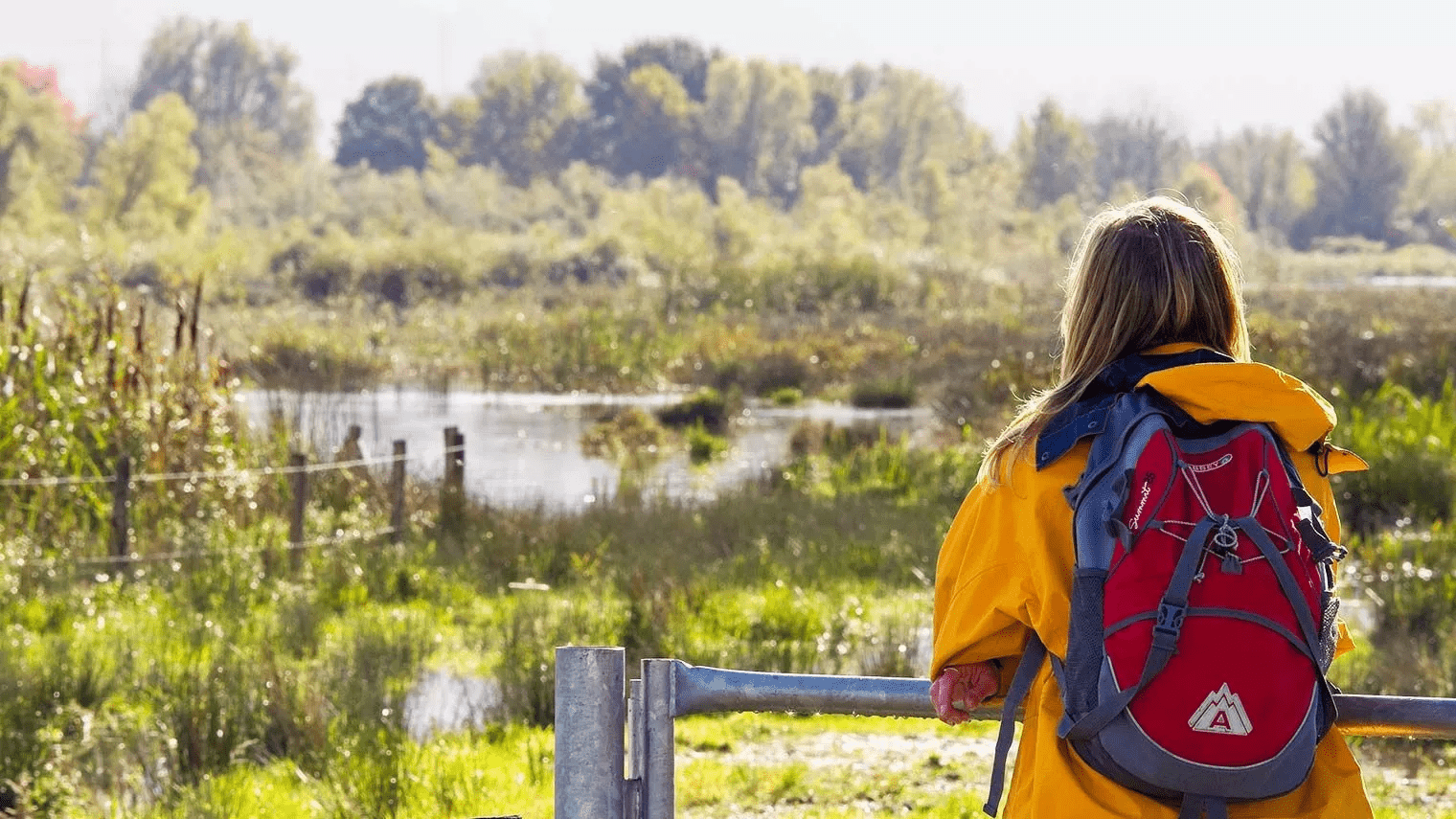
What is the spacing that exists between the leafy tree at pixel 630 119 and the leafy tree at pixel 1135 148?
85.9ft

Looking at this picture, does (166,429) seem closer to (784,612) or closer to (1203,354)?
(784,612)

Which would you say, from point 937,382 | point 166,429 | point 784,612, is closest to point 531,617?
point 784,612

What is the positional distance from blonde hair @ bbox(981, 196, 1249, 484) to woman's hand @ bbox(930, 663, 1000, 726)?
25cm

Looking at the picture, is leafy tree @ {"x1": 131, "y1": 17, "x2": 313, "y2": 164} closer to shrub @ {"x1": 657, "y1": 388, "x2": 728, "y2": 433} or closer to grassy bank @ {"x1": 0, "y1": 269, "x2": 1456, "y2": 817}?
shrub @ {"x1": 657, "y1": 388, "x2": 728, "y2": 433}

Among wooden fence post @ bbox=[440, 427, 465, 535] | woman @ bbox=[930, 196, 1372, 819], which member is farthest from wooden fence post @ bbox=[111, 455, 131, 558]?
woman @ bbox=[930, 196, 1372, 819]

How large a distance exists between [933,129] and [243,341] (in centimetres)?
7078

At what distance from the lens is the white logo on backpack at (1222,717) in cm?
177

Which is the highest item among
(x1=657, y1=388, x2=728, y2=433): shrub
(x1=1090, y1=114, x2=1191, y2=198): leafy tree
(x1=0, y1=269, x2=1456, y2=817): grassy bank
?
(x1=1090, y1=114, x2=1191, y2=198): leafy tree

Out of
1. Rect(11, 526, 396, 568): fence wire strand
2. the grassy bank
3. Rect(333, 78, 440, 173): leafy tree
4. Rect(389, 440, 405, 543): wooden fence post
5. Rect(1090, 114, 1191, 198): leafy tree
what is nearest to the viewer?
the grassy bank

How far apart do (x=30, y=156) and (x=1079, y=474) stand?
6232 centimetres

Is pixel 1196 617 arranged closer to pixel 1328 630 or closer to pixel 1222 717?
pixel 1222 717

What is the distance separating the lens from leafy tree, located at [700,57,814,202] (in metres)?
92.1

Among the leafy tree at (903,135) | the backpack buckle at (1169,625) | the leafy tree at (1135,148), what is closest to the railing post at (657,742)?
the backpack buckle at (1169,625)

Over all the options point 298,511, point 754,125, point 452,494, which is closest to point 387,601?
point 298,511
